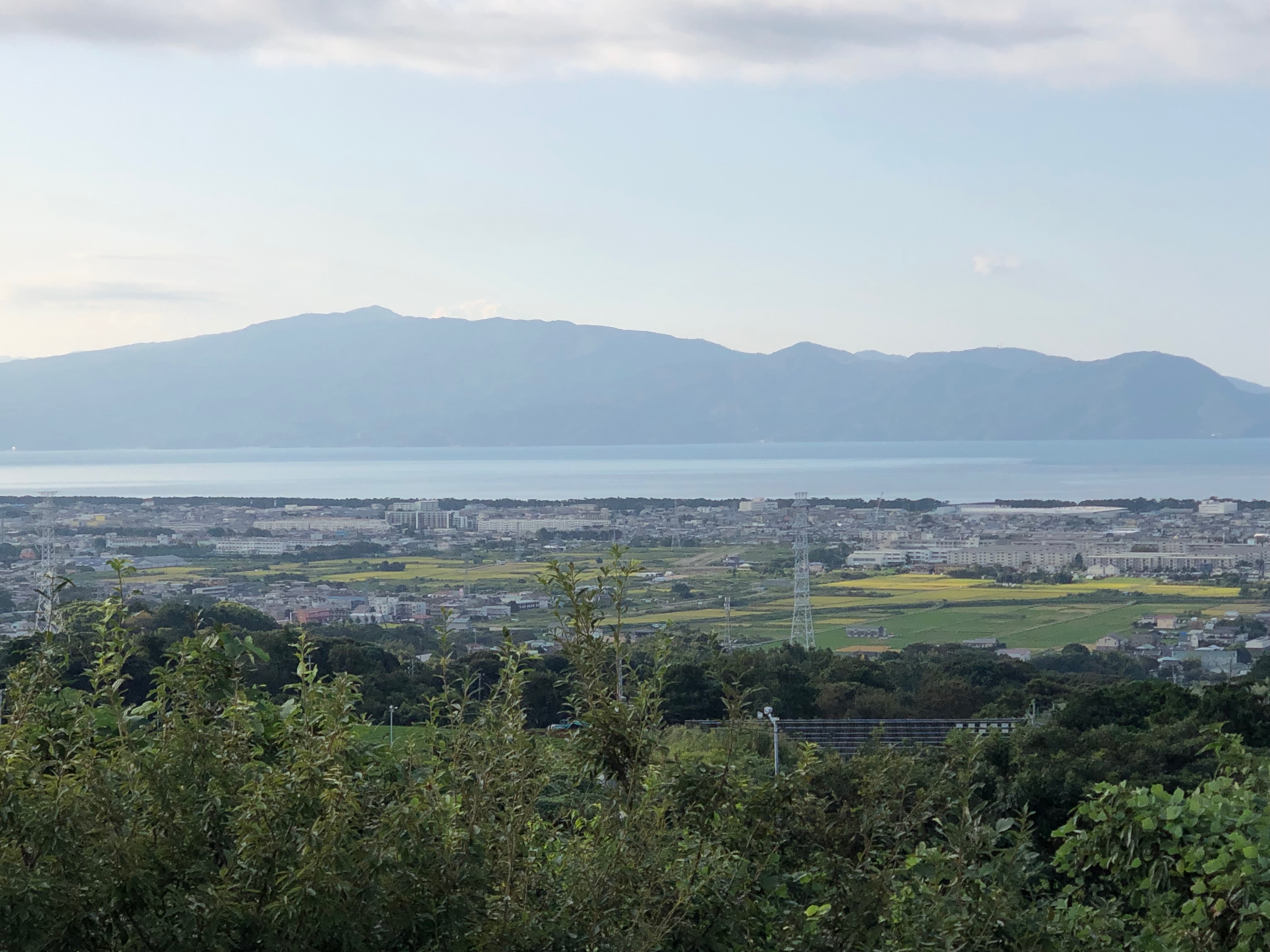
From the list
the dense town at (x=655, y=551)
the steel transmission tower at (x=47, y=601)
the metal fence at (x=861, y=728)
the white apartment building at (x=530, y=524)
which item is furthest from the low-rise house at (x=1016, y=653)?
the white apartment building at (x=530, y=524)

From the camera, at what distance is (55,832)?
1.84 m

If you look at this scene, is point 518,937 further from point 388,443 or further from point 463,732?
point 388,443

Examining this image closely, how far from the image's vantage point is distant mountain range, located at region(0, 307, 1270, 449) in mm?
156000

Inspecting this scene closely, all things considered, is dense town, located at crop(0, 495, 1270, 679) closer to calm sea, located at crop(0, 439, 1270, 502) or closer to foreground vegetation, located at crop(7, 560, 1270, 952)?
calm sea, located at crop(0, 439, 1270, 502)

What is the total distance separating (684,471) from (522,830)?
107234mm

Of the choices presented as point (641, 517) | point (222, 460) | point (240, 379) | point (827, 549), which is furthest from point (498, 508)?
point (240, 379)

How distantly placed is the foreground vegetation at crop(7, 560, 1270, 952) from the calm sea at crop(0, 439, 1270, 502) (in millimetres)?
70004

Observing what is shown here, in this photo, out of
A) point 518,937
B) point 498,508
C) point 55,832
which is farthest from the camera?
point 498,508

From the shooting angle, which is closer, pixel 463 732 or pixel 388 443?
pixel 463 732

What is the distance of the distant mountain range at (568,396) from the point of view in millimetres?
156000

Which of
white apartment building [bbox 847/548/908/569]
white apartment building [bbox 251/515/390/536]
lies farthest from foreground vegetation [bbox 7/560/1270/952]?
white apartment building [bbox 251/515/390/536]

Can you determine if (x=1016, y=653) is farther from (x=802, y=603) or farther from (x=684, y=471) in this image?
(x=684, y=471)

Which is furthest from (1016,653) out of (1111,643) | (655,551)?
(655,551)

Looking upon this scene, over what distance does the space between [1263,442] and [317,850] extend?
176m
